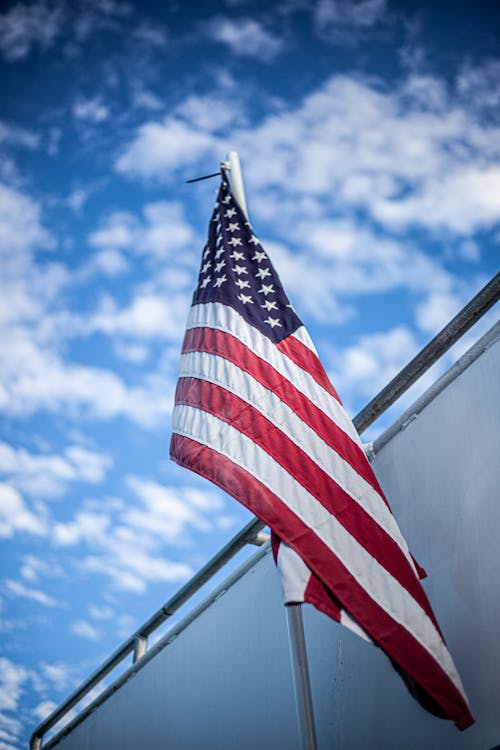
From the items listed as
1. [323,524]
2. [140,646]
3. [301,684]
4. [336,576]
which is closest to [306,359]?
[323,524]

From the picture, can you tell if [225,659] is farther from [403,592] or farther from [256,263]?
[256,263]

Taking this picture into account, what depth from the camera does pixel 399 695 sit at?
2855mm

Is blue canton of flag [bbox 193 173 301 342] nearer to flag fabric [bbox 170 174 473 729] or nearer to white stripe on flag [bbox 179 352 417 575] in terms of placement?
flag fabric [bbox 170 174 473 729]

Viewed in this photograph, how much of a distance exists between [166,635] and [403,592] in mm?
2462

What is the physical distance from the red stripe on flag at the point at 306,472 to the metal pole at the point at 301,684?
38 centimetres

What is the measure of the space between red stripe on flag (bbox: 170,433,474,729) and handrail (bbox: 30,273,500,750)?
0.86 metres

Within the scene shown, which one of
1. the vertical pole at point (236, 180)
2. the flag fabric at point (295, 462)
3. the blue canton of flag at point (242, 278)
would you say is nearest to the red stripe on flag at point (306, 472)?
the flag fabric at point (295, 462)

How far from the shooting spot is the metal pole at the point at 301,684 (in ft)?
8.66

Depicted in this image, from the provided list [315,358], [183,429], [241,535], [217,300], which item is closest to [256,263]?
[217,300]

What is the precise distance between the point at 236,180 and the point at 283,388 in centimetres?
192

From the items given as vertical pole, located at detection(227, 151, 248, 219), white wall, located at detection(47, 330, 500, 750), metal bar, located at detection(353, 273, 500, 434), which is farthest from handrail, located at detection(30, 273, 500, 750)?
vertical pole, located at detection(227, 151, 248, 219)

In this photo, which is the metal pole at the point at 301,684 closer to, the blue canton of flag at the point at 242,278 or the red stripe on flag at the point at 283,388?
the red stripe on flag at the point at 283,388

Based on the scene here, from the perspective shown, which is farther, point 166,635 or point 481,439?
point 166,635

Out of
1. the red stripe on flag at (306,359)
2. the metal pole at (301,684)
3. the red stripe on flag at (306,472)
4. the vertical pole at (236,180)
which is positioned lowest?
the metal pole at (301,684)
